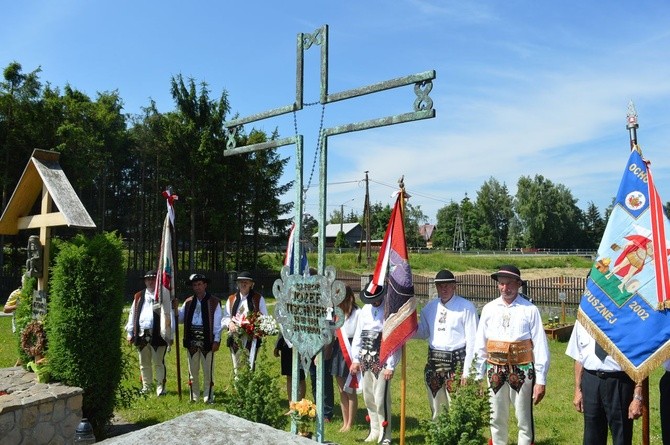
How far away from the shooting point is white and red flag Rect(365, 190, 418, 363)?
5684 mm

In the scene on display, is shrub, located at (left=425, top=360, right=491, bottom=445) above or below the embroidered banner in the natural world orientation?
below

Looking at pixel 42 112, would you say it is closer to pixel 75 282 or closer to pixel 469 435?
pixel 75 282

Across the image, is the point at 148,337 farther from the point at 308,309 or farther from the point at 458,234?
the point at 458,234

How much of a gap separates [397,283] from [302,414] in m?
1.56

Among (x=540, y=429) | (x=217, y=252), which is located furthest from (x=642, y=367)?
(x=217, y=252)

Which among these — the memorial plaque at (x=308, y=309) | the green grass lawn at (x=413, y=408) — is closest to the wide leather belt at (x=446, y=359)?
the green grass lawn at (x=413, y=408)

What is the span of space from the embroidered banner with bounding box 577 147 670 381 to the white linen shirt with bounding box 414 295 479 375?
47.9 inches

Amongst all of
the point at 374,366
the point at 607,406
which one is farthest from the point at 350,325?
the point at 607,406

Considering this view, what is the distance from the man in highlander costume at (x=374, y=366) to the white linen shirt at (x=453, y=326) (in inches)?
19.7

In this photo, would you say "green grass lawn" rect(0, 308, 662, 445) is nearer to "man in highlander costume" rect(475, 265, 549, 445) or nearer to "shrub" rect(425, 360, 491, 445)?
"man in highlander costume" rect(475, 265, 549, 445)

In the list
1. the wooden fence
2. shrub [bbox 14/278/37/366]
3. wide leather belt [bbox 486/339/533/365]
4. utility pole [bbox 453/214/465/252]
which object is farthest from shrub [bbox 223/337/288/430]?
utility pole [bbox 453/214/465/252]

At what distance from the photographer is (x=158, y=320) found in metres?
8.88

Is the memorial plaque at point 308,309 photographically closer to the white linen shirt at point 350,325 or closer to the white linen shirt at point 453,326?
the white linen shirt at point 453,326

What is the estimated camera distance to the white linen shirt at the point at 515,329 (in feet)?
17.7
